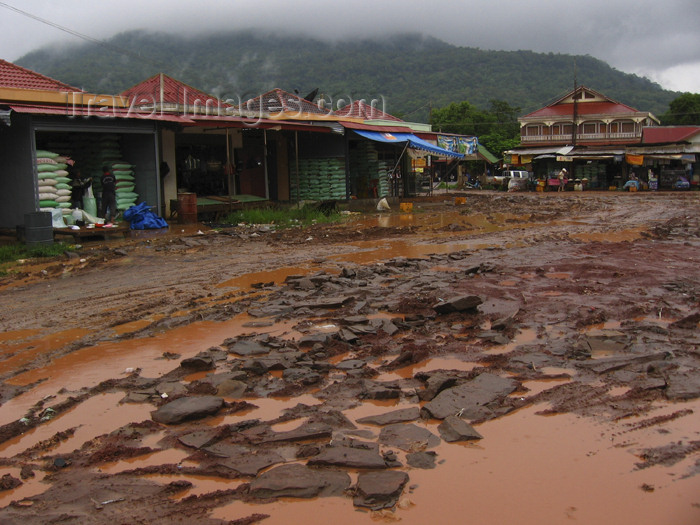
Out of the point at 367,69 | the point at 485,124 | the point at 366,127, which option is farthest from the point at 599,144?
the point at 367,69

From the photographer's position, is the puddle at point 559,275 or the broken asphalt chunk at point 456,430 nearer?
the broken asphalt chunk at point 456,430

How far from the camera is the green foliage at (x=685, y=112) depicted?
200 ft

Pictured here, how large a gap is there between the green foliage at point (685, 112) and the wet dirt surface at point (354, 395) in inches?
2295

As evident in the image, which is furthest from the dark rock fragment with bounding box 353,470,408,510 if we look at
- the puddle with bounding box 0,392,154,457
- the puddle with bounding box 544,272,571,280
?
the puddle with bounding box 544,272,571,280

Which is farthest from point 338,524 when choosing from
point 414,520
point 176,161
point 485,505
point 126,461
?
point 176,161

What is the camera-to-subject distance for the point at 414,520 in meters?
3.55

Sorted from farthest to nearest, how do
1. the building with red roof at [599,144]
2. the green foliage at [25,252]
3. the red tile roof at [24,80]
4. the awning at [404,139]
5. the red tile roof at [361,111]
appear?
the building with red roof at [599,144] → the red tile roof at [361,111] → the awning at [404,139] → the red tile roof at [24,80] → the green foliage at [25,252]

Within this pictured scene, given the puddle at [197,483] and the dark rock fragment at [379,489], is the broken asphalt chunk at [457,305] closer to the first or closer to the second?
the dark rock fragment at [379,489]

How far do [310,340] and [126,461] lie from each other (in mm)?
2673

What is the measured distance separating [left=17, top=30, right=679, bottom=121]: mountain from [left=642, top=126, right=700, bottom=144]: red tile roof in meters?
35.0

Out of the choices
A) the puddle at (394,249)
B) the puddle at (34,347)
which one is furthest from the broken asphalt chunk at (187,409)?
the puddle at (394,249)

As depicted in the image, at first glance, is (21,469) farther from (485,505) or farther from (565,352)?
(565,352)

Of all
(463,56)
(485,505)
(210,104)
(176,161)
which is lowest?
(485,505)

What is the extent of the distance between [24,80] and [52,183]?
5314 mm
